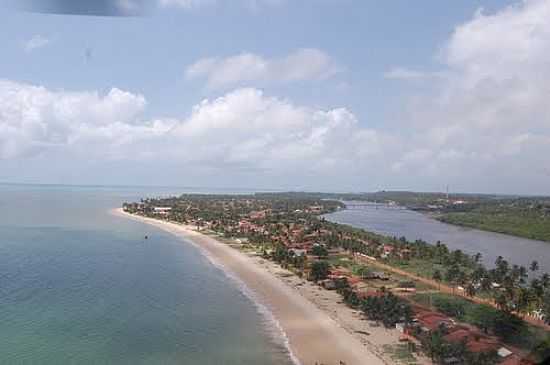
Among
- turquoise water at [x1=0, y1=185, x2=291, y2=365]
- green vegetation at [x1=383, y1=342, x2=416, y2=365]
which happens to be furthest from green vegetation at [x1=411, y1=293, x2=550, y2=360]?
turquoise water at [x1=0, y1=185, x2=291, y2=365]

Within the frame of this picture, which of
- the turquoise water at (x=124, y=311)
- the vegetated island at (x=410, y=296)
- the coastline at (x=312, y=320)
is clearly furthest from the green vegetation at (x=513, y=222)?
the turquoise water at (x=124, y=311)

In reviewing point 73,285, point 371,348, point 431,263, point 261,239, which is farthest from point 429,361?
point 261,239

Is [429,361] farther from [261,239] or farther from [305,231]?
[305,231]

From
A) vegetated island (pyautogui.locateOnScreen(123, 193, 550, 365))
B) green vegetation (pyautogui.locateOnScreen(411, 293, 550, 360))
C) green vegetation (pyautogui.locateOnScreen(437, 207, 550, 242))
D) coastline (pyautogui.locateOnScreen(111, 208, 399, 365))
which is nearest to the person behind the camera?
vegetated island (pyautogui.locateOnScreen(123, 193, 550, 365))

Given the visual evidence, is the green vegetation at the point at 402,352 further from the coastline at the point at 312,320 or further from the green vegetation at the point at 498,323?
the green vegetation at the point at 498,323

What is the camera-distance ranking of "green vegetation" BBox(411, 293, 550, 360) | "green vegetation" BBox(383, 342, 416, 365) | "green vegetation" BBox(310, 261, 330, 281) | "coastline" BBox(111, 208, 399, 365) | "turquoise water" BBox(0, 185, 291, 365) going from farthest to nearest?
"green vegetation" BBox(310, 261, 330, 281) < "turquoise water" BBox(0, 185, 291, 365) < "coastline" BBox(111, 208, 399, 365) < "green vegetation" BBox(411, 293, 550, 360) < "green vegetation" BBox(383, 342, 416, 365)

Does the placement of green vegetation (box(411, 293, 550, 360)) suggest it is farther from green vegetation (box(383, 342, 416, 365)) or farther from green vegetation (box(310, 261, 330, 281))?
green vegetation (box(310, 261, 330, 281))
